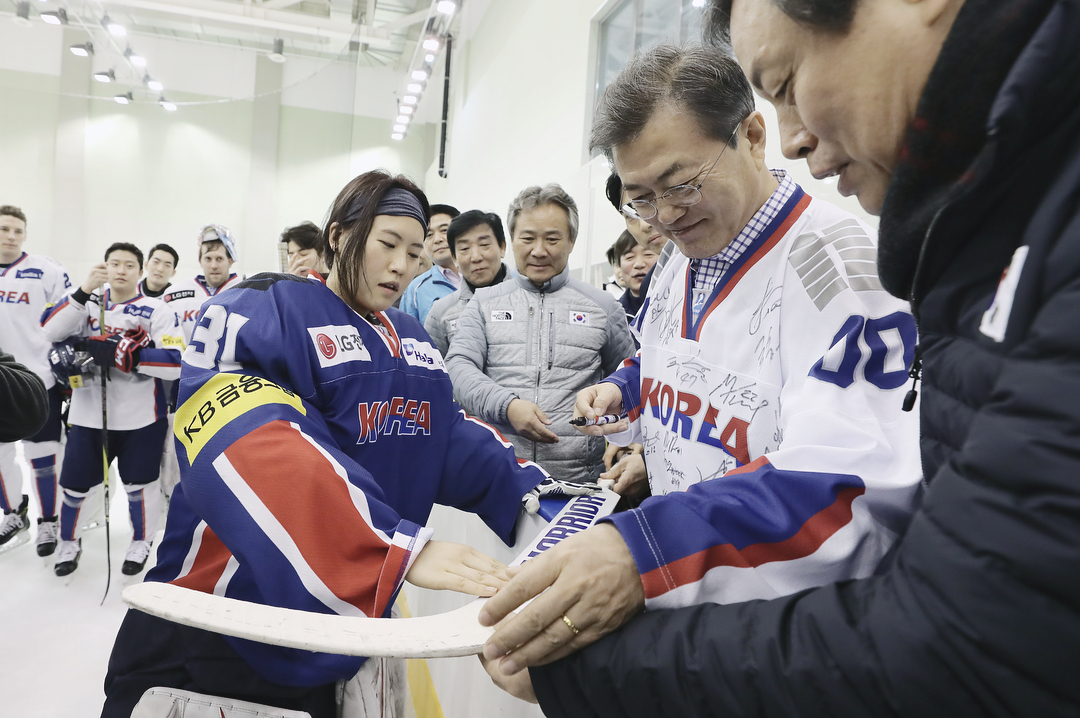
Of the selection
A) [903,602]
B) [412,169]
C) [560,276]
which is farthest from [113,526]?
[412,169]

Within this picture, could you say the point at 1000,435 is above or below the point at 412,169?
below

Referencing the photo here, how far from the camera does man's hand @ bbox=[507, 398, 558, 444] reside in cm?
181

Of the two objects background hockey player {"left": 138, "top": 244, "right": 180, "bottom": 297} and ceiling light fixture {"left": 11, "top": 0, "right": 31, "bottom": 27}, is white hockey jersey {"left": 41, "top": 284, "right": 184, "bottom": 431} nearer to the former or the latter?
background hockey player {"left": 138, "top": 244, "right": 180, "bottom": 297}

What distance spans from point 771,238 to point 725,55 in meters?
0.33

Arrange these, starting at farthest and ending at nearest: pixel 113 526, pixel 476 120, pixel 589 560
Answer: pixel 476 120
pixel 113 526
pixel 589 560

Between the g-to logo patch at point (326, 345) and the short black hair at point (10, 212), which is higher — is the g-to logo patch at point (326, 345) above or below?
below

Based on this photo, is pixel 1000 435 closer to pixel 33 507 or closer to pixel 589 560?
pixel 589 560

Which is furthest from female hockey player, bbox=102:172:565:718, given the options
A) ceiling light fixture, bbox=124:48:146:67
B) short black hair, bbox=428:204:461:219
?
ceiling light fixture, bbox=124:48:146:67

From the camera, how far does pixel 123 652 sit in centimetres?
98

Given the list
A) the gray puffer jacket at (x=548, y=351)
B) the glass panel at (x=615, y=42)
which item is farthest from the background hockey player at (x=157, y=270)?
the glass panel at (x=615, y=42)

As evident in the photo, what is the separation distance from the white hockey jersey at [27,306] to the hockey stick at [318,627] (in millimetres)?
4298

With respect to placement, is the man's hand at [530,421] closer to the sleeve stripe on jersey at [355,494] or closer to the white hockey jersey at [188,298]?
the sleeve stripe on jersey at [355,494]

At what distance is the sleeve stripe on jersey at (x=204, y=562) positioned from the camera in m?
0.95

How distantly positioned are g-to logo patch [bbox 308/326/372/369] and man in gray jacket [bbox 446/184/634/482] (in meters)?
0.97
